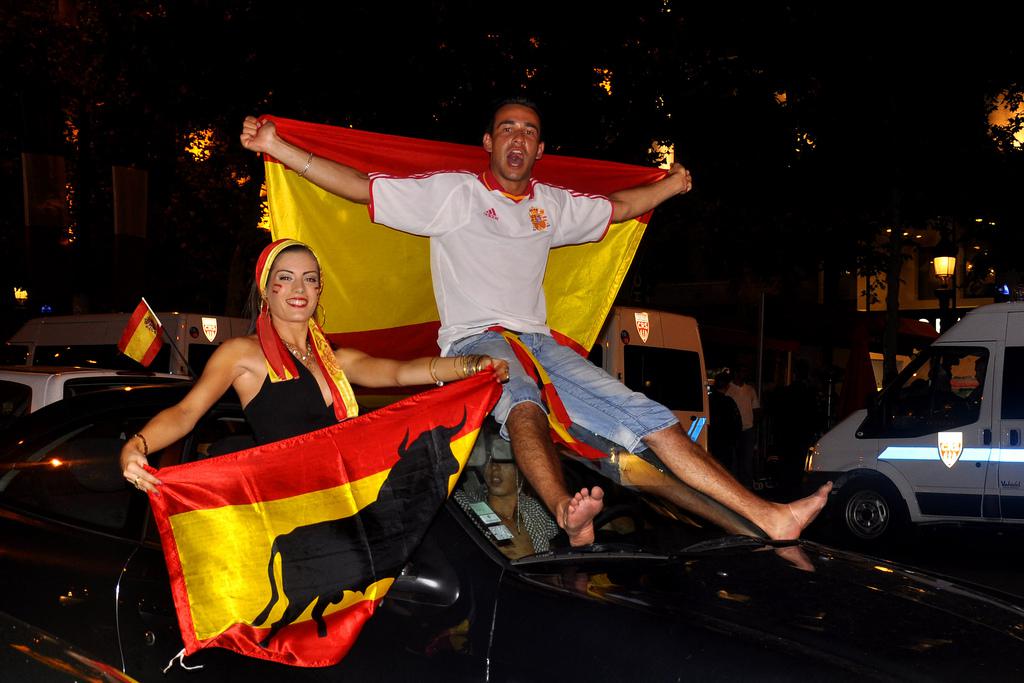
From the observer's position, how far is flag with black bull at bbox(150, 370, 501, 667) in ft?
9.21

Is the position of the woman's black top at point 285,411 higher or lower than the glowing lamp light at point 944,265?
lower

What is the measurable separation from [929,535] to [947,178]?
6.73 meters

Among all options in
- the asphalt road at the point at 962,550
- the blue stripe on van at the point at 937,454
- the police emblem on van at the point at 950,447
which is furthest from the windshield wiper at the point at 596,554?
the police emblem on van at the point at 950,447

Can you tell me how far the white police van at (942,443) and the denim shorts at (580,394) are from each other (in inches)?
303

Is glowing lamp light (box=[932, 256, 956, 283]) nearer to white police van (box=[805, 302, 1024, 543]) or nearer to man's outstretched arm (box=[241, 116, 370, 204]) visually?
white police van (box=[805, 302, 1024, 543])

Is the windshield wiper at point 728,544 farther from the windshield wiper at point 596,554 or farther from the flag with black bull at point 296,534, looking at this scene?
the flag with black bull at point 296,534

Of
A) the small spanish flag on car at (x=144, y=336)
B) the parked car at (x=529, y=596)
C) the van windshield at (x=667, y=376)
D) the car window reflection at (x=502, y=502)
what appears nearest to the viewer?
the parked car at (x=529, y=596)

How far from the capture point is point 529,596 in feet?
8.97

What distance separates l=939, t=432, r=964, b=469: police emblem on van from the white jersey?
25.3 ft

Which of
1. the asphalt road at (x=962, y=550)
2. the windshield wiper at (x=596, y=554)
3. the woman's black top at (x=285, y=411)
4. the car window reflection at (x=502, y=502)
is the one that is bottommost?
the asphalt road at (x=962, y=550)

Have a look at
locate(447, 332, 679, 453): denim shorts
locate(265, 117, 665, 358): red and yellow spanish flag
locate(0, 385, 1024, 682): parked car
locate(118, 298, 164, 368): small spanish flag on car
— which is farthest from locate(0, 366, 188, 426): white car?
locate(447, 332, 679, 453): denim shorts

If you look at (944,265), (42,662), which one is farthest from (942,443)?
(42,662)

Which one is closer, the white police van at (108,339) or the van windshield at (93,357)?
the white police van at (108,339)

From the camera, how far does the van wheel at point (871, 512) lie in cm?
1109
